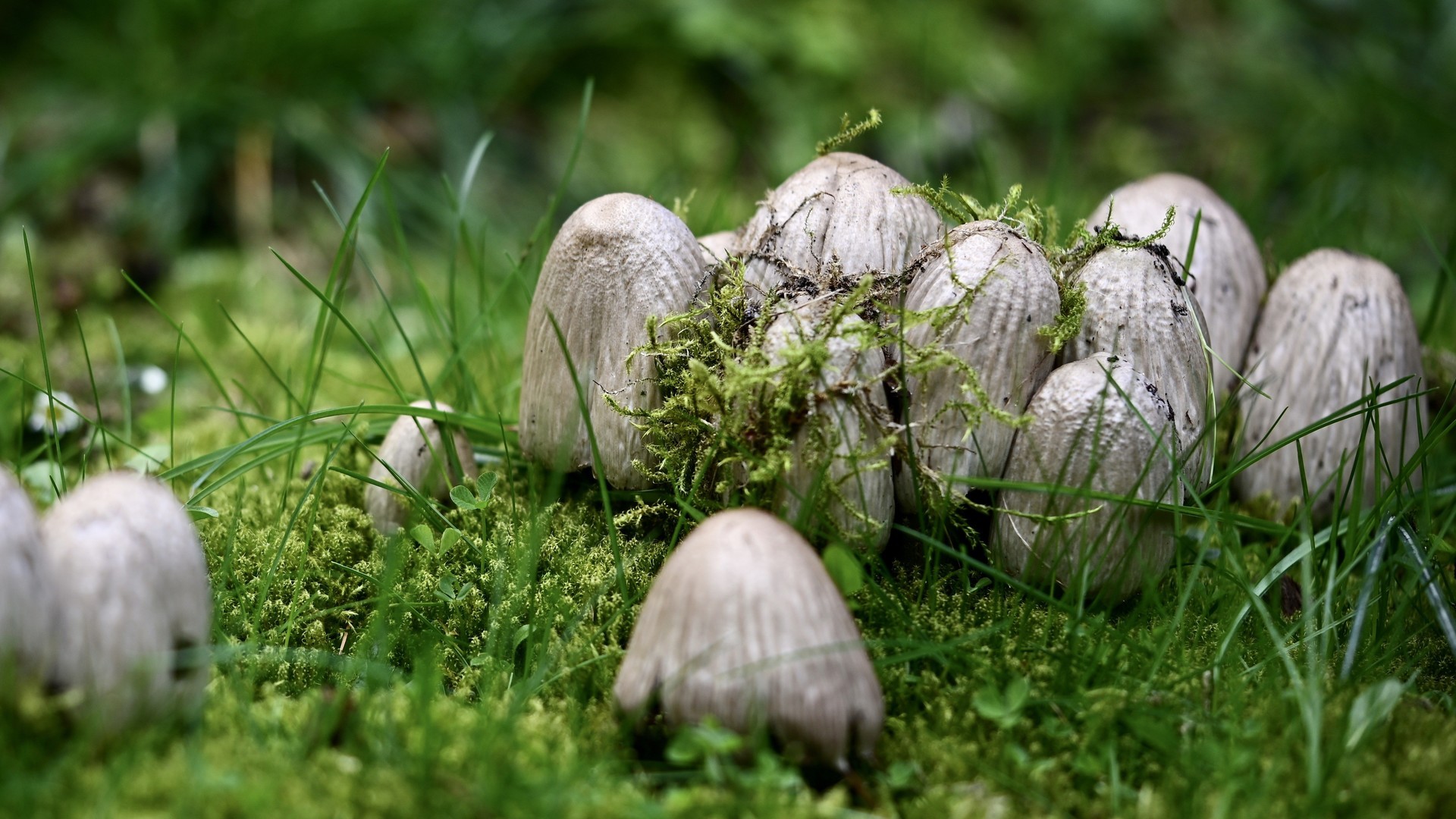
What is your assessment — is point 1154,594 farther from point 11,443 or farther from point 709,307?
point 11,443

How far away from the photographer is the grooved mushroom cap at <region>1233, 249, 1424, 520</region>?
2.26m

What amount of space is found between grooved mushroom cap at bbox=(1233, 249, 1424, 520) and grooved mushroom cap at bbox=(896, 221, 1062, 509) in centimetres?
72

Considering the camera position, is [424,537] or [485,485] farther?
[485,485]

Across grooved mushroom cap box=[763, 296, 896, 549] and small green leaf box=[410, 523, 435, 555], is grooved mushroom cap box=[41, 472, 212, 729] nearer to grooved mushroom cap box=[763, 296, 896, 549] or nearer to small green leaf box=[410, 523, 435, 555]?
small green leaf box=[410, 523, 435, 555]

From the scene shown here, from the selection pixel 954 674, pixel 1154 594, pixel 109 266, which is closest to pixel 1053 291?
pixel 1154 594

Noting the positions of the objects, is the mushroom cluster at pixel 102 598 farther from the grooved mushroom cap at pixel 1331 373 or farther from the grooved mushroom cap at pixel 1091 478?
the grooved mushroom cap at pixel 1331 373

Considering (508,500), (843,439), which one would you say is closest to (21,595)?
(508,500)

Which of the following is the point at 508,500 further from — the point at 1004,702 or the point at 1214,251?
the point at 1214,251

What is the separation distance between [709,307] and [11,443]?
5.77 feet

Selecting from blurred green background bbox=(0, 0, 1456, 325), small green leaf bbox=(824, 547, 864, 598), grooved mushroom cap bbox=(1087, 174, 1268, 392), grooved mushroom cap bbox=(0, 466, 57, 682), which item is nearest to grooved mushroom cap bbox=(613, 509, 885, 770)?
small green leaf bbox=(824, 547, 864, 598)

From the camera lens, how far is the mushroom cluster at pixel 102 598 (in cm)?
125

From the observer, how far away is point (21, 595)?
124cm

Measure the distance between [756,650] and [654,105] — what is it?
446cm

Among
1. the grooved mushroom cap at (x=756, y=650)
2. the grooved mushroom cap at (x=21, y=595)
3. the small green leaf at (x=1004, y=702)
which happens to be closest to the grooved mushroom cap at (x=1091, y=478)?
the small green leaf at (x=1004, y=702)
